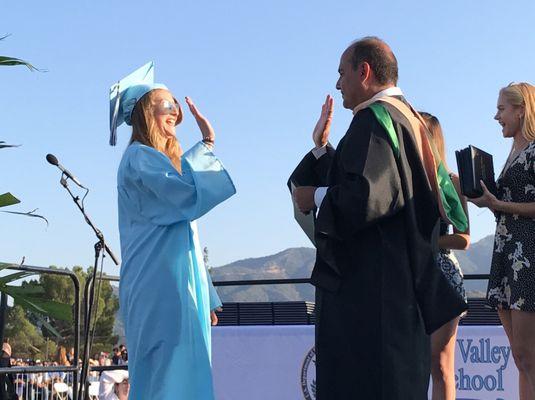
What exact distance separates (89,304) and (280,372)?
1541mm

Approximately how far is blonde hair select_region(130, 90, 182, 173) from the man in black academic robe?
43.3 inches

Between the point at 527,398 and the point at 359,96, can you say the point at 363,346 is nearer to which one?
the point at 359,96

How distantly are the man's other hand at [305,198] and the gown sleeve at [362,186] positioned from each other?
18cm

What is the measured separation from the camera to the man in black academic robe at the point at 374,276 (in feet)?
10.0

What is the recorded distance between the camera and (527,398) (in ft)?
13.7

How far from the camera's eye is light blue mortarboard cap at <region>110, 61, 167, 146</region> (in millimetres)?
4180

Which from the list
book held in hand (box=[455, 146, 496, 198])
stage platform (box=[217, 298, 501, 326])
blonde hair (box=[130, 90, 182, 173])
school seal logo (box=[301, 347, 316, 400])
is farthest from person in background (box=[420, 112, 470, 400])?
stage platform (box=[217, 298, 501, 326])

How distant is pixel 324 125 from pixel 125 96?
113cm

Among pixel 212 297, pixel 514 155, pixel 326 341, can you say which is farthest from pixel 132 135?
pixel 514 155

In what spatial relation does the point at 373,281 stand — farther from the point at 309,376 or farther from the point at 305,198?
the point at 309,376

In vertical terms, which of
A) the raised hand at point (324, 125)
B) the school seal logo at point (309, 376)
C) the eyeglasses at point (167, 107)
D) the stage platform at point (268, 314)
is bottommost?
the school seal logo at point (309, 376)

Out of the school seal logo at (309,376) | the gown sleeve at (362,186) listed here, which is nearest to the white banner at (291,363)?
the school seal logo at (309,376)

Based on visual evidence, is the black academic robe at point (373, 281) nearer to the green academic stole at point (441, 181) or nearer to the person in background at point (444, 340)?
the green academic stole at point (441, 181)

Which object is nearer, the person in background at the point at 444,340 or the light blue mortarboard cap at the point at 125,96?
the light blue mortarboard cap at the point at 125,96
